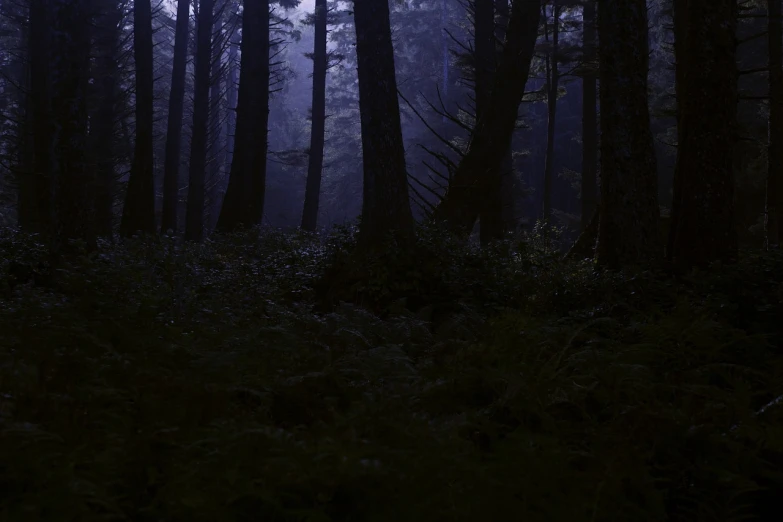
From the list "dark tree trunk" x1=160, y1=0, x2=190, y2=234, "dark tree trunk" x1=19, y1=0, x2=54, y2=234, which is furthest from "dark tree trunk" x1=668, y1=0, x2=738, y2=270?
"dark tree trunk" x1=160, y1=0, x2=190, y2=234

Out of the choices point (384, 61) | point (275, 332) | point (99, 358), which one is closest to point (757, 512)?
point (275, 332)

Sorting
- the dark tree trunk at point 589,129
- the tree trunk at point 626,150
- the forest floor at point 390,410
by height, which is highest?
the dark tree trunk at point 589,129

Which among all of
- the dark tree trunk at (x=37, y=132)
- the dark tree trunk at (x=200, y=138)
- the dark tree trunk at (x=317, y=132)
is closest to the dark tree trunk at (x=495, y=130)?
the dark tree trunk at (x=37, y=132)

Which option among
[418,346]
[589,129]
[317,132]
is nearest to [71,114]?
[418,346]

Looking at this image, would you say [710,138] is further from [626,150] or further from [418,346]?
[418,346]

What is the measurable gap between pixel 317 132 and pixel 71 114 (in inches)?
649

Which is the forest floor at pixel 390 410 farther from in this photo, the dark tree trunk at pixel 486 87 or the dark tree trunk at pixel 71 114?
the dark tree trunk at pixel 486 87

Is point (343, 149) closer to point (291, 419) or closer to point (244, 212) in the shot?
point (244, 212)

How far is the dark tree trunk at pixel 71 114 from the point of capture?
389 inches

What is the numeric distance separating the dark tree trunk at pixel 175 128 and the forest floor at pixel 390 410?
14303 millimetres

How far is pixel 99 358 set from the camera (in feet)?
15.4

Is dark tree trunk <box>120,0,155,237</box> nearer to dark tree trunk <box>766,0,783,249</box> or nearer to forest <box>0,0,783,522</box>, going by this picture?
forest <box>0,0,783,522</box>

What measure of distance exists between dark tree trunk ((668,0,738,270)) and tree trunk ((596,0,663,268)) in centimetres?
71

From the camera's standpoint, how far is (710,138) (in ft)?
29.1
